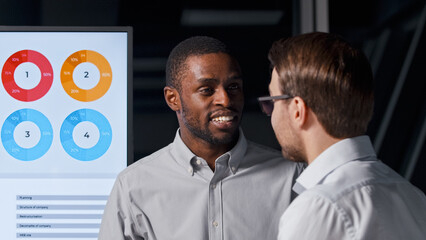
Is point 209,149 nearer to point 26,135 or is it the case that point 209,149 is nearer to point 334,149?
point 334,149

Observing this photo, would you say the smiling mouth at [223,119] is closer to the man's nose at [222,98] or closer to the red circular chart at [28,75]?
the man's nose at [222,98]

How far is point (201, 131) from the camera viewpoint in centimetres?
172

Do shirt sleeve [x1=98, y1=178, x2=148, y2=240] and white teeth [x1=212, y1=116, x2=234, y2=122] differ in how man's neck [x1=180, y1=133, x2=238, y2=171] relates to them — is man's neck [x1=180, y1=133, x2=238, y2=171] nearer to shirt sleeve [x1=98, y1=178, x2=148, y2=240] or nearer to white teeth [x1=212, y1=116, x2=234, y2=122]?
white teeth [x1=212, y1=116, x2=234, y2=122]

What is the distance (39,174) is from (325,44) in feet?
4.56

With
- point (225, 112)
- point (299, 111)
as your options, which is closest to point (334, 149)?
point (299, 111)

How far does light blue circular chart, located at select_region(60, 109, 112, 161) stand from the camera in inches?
83.8

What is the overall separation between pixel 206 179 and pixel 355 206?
2.47ft

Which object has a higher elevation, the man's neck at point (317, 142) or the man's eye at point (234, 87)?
the man's eye at point (234, 87)

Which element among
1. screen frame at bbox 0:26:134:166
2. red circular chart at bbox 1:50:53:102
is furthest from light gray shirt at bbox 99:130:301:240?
red circular chart at bbox 1:50:53:102

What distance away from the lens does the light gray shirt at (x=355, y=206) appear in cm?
100

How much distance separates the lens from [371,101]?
1.19 metres

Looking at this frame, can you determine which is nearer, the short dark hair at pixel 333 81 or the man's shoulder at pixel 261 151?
the short dark hair at pixel 333 81

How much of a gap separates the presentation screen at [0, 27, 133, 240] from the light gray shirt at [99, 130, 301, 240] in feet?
1.32

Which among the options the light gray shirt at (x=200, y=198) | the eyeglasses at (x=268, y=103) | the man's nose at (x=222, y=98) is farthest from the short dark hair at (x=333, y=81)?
the light gray shirt at (x=200, y=198)
